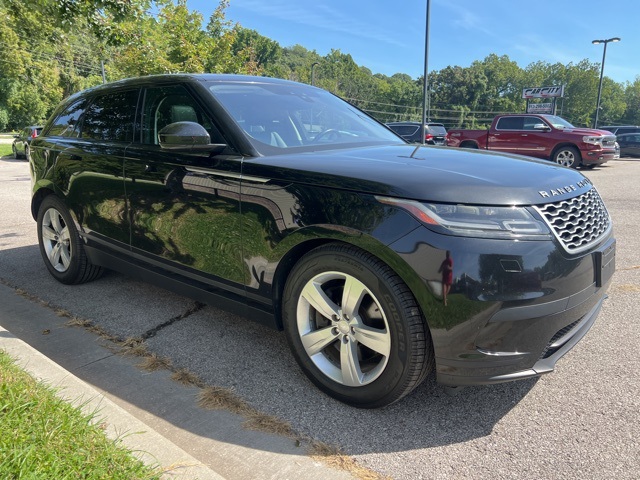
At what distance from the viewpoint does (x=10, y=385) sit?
2451 millimetres

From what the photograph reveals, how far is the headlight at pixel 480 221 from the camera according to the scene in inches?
83.7

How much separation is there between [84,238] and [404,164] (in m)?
2.97

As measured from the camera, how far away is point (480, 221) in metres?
2.15

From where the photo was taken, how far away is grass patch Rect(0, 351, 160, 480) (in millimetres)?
1897

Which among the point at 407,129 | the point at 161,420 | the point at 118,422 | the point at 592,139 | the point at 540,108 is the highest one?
the point at 540,108

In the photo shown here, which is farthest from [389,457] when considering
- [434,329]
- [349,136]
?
[349,136]

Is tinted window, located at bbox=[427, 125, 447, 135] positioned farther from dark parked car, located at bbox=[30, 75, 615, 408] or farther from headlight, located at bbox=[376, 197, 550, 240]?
headlight, located at bbox=[376, 197, 550, 240]

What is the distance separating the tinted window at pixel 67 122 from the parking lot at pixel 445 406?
1.57 m

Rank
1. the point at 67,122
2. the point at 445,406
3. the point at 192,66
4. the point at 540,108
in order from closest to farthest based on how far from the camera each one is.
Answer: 1. the point at 445,406
2. the point at 67,122
3. the point at 192,66
4. the point at 540,108

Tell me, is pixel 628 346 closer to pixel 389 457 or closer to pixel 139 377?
pixel 389 457

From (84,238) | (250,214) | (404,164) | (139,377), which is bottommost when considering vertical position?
(139,377)

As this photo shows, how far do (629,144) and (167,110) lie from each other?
26.4 m

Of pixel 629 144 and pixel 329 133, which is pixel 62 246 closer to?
pixel 329 133

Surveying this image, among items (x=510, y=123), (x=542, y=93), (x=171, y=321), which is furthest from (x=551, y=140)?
(x=542, y=93)
